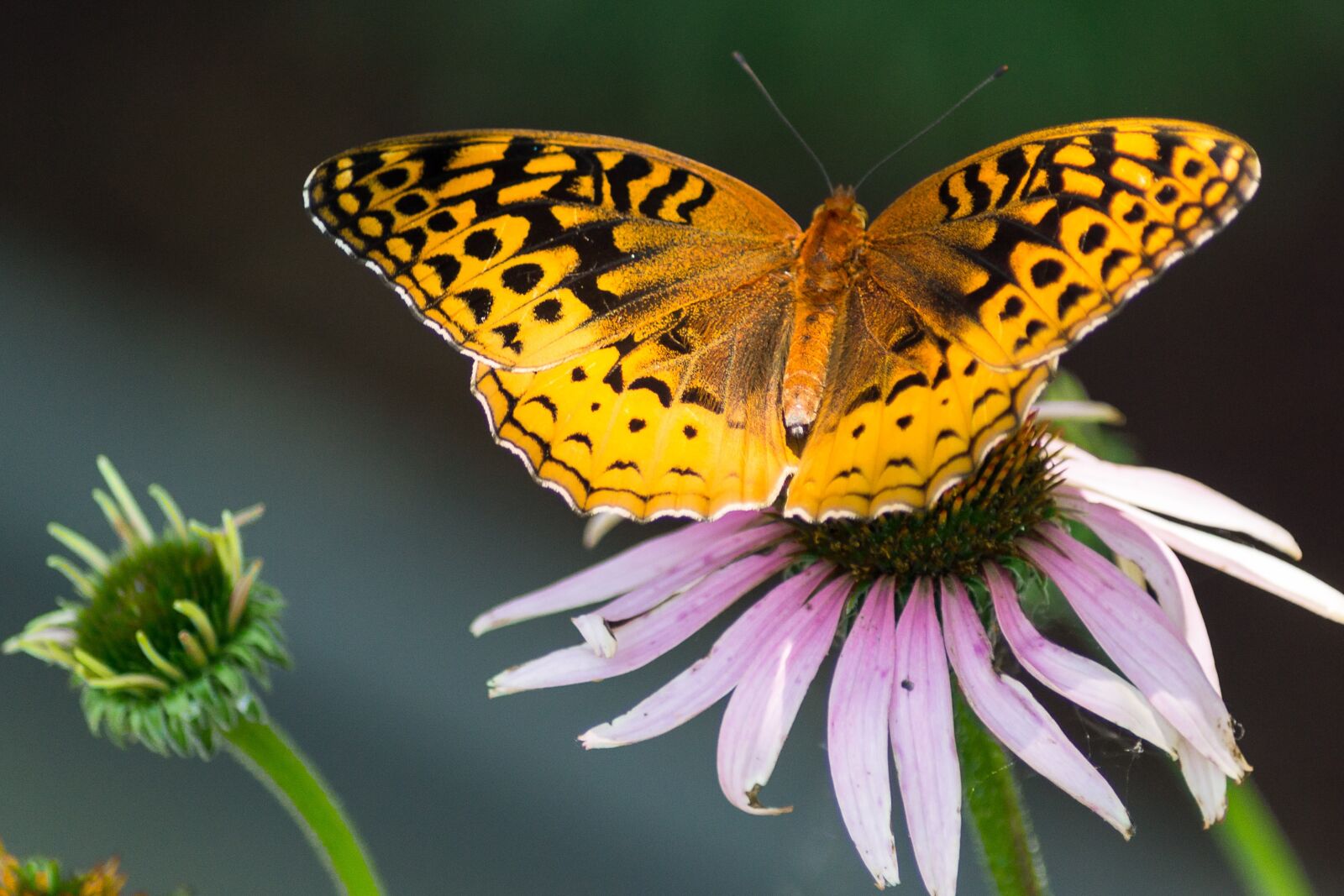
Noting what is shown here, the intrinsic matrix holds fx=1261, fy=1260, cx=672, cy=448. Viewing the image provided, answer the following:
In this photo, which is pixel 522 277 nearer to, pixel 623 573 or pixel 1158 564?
pixel 623 573

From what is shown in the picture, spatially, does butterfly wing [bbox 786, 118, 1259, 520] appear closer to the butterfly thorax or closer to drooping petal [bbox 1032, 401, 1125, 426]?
the butterfly thorax

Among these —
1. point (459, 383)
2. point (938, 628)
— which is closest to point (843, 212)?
point (938, 628)

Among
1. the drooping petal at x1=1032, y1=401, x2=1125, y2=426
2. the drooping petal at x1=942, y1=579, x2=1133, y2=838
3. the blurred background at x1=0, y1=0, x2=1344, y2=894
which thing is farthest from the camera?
the blurred background at x1=0, y1=0, x2=1344, y2=894

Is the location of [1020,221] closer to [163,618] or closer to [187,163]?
[163,618]

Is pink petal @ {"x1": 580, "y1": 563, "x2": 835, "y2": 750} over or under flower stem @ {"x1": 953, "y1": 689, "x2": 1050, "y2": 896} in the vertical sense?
over

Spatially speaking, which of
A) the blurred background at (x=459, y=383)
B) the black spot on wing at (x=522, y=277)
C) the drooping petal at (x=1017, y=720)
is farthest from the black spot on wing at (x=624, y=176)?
the blurred background at (x=459, y=383)

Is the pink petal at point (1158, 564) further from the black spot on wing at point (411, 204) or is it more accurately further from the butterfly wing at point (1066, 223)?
the black spot on wing at point (411, 204)

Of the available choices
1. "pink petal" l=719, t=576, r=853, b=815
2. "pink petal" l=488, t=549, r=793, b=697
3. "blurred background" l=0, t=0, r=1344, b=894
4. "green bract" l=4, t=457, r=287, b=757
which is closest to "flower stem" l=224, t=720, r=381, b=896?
"green bract" l=4, t=457, r=287, b=757
